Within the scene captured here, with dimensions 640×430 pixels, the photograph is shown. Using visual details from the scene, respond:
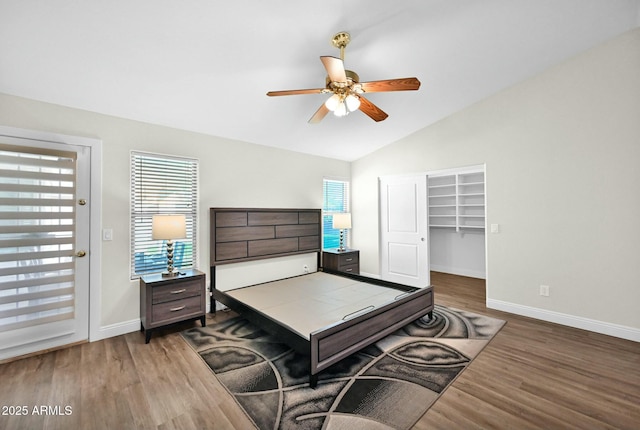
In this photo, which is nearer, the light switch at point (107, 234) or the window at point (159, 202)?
the light switch at point (107, 234)

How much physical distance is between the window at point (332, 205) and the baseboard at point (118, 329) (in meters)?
3.10

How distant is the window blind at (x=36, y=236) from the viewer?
2.52 metres

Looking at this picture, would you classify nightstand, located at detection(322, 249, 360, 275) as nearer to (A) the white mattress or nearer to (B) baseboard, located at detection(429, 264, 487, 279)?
(A) the white mattress

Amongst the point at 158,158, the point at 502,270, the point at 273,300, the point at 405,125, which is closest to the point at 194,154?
the point at 158,158

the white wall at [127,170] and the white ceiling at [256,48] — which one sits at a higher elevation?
the white ceiling at [256,48]

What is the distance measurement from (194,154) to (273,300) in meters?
2.12

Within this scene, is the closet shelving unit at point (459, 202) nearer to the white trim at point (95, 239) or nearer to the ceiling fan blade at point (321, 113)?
the ceiling fan blade at point (321, 113)

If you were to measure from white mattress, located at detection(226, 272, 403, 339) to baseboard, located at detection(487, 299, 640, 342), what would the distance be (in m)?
1.54

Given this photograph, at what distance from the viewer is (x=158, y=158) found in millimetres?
3393

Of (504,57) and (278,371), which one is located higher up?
(504,57)

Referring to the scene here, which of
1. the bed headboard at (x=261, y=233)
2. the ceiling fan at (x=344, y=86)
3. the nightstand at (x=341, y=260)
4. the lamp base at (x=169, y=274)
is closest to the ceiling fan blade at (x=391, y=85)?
the ceiling fan at (x=344, y=86)

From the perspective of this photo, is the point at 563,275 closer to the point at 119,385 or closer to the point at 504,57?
the point at 504,57

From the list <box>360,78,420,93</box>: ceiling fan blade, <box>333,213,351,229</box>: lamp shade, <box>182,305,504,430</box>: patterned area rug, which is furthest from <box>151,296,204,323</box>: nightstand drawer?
<box>360,78,420,93</box>: ceiling fan blade

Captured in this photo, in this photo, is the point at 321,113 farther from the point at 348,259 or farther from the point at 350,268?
the point at 350,268
